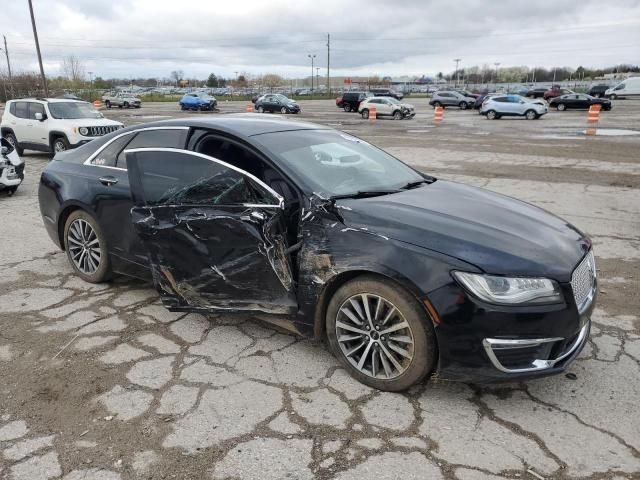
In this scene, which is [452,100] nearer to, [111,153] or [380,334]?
[111,153]

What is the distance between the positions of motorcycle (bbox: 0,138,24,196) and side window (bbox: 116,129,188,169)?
19.8 ft

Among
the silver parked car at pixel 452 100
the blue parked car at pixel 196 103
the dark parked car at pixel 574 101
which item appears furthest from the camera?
the silver parked car at pixel 452 100

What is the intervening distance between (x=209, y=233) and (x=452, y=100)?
42957 mm

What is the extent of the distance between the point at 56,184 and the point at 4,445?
2877 millimetres

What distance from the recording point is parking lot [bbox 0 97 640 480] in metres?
2.56

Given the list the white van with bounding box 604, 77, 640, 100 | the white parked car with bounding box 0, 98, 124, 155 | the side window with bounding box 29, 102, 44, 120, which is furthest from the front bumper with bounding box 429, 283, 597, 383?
the white van with bounding box 604, 77, 640, 100

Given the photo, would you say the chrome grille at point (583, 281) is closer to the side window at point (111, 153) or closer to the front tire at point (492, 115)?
the side window at point (111, 153)

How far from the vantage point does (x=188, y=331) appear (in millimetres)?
4031

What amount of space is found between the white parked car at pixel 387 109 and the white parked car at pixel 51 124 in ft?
69.2

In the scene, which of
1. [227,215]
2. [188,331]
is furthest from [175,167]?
[188,331]

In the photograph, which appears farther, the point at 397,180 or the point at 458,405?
the point at 397,180

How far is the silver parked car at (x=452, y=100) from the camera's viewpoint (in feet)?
140

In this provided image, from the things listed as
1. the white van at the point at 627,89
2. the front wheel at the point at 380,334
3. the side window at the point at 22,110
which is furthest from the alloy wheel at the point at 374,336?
the white van at the point at 627,89

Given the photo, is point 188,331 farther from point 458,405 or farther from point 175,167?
point 458,405
